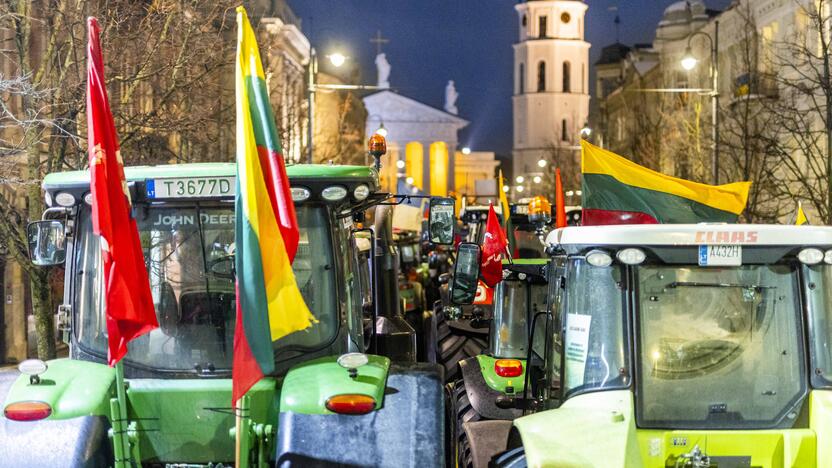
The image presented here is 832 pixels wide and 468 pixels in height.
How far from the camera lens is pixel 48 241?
24.4ft

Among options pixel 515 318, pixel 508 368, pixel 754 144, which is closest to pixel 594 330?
pixel 508 368

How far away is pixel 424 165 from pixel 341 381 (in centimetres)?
11510

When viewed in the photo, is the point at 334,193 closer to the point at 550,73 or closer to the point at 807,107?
the point at 807,107

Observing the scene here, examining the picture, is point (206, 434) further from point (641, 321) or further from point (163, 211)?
point (641, 321)

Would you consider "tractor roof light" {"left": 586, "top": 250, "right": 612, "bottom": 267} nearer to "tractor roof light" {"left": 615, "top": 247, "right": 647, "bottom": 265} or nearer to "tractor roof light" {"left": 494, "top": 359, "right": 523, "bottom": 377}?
"tractor roof light" {"left": 615, "top": 247, "right": 647, "bottom": 265}

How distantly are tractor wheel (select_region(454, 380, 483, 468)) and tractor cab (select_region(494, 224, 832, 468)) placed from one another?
114 inches

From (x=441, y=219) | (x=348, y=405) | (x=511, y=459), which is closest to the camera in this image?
(x=348, y=405)

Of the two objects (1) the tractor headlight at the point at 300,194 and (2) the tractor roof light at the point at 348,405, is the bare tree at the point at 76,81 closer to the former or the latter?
(1) the tractor headlight at the point at 300,194

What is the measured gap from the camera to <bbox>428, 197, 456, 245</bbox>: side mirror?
329 inches

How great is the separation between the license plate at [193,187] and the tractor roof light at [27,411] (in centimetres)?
134

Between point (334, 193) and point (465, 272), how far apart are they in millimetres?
1806

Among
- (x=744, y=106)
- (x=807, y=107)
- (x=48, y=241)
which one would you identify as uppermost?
(x=744, y=106)

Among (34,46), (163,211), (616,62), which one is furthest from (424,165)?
(163,211)

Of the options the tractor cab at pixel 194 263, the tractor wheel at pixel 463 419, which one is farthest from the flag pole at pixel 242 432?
the tractor wheel at pixel 463 419
